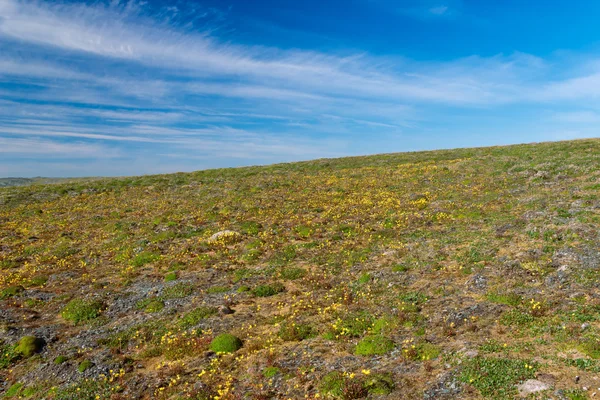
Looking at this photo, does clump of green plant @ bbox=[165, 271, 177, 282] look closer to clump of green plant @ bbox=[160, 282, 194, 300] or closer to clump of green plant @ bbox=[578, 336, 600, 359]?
clump of green plant @ bbox=[160, 282, 194, 300]

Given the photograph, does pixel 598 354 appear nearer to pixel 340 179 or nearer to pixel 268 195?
pixel 268 195

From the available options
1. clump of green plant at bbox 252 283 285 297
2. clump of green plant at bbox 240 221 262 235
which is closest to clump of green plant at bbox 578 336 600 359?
clump of green plant at bbox 252 283 285 297

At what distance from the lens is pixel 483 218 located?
3000 cm

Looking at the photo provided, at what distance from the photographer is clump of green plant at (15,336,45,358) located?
1700 cm

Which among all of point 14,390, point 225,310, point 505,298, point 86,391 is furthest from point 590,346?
point 14,390

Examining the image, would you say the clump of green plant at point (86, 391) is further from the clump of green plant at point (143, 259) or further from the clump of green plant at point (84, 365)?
the clump of green plant at point (143, 259)

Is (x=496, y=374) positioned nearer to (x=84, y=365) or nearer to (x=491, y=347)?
(x=491, y=347)

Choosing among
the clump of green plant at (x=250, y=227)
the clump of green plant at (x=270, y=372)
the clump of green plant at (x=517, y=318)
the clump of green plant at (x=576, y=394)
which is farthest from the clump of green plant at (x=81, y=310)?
the clump of green plant at (x=576, y=394)

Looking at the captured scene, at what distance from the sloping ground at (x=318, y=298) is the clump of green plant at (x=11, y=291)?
4.2 inches

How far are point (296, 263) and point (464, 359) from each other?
14.0 meters

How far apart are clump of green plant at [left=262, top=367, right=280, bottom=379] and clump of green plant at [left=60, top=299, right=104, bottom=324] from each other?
11.7m

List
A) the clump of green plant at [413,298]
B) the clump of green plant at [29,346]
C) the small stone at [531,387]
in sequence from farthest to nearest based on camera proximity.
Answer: the clump of green plant at [413,298] < the clump of green plant at [29,346] < the small stone at [531,387]

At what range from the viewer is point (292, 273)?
23.5m

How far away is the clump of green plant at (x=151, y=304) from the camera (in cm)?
2043
